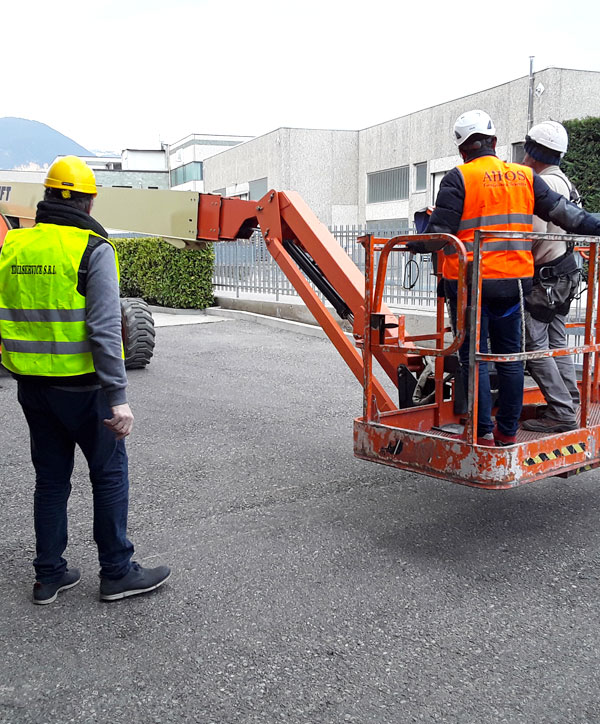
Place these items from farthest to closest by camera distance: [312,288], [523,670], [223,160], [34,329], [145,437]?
1. [223,160]
2. [145,437]
3. [312,288]
4. [34,329]
5. [523,670]

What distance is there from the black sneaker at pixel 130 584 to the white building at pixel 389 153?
26047mm

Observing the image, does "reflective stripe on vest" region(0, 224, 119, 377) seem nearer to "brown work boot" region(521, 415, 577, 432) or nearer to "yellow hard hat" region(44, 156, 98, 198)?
"yellow hard hat" region(44, 156, 98, 198)

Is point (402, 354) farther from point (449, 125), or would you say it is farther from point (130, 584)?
point (449, 125)

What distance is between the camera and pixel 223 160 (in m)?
50.2

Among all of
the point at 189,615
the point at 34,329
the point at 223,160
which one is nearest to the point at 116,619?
the point at 189,615

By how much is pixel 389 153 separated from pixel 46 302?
1449 inches

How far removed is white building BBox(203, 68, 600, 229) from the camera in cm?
2675

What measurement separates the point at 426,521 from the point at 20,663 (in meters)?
2.44

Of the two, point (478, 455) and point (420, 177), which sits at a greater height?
point (420, 177)

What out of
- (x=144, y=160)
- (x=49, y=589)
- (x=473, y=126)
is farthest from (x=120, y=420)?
(x=144, y=160)

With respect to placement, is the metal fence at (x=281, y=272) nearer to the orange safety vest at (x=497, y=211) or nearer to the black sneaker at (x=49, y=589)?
the orange safety vest at (x=497, y=211)

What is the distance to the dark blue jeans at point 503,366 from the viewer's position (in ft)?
13.7

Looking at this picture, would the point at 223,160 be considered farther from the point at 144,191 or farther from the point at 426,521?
the point at 426,521

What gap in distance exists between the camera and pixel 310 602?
355cm
